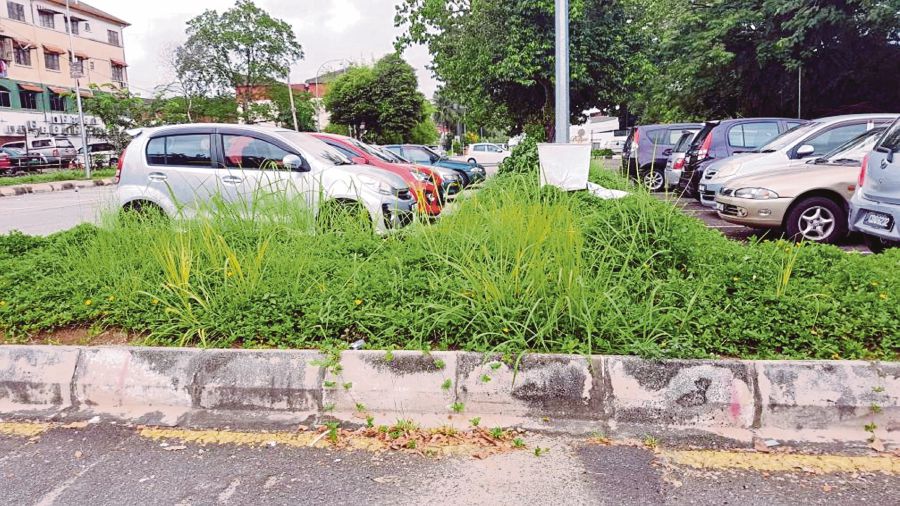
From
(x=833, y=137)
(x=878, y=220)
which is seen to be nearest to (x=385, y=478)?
(x=878, y=220)

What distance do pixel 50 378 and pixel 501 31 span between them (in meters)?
19.0

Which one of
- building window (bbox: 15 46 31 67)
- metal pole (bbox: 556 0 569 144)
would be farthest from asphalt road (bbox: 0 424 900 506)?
building window (bbox: 15 46 31 67)

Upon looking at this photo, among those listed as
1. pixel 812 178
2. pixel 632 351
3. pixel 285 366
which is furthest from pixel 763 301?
pixel 812 178

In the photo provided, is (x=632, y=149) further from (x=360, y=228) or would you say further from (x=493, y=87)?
(x=360, y=228)

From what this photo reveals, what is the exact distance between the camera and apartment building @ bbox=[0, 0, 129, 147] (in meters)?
40.6

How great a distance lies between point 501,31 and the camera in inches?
800

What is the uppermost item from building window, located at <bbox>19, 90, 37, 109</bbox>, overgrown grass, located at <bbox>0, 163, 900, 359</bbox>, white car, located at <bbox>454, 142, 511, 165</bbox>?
building window, located at <bbox>19, 90, 37, 109</bbox>

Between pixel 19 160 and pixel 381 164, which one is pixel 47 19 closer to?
pixel 19 160

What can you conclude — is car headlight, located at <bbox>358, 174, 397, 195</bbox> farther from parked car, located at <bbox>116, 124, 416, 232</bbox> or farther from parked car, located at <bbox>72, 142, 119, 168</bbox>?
parked car, located at <bbox>72, 142, 119, 168</bbox>

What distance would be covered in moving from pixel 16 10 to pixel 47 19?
9.59 ft


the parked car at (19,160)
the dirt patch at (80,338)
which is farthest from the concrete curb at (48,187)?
the dirt patch at (80,338)

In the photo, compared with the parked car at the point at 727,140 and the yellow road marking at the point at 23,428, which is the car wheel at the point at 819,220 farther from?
the yellow road marking at the point at 23,428

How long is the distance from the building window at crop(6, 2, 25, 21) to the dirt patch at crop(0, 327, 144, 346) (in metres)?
48.8

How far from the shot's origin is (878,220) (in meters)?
5.58
